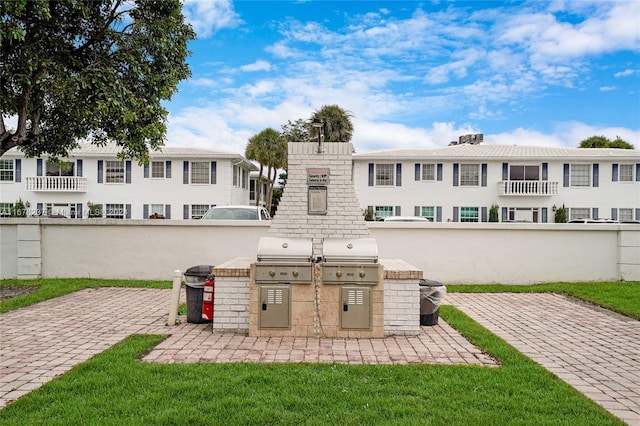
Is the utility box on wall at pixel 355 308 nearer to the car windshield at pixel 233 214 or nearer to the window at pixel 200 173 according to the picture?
the car windshield at pixel 233 214

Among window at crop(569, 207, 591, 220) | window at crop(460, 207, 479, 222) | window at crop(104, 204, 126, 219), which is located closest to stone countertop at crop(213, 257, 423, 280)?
window at crop(460, 207, 479, 222)

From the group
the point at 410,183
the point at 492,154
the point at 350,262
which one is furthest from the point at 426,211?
the point at 350,262

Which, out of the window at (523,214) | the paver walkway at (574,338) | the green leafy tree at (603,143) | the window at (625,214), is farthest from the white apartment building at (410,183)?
the green leafy tree at (603,143)

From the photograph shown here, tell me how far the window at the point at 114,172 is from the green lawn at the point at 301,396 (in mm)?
24103

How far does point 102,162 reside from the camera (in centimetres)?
2689

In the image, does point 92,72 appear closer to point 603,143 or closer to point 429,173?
point 429,173

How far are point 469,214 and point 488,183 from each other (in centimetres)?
220

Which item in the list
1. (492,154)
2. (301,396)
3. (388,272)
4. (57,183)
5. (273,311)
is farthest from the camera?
(57,183)

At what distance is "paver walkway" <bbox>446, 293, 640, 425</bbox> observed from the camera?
14.8 feet

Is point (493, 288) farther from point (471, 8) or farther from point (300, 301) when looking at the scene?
point (471, 8)

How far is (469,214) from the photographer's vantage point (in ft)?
88.3

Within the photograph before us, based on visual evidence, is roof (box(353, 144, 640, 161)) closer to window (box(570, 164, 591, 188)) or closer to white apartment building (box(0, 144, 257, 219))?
window (box(570, 164, 591, 188))

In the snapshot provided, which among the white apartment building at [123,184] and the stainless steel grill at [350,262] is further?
the white apartment building at [123,184]

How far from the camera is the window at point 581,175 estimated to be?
87.2ft
